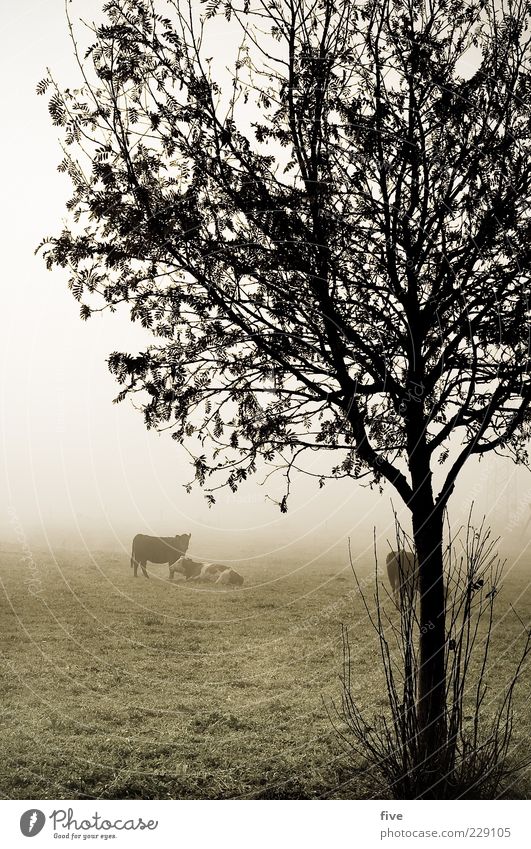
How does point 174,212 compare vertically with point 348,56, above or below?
below

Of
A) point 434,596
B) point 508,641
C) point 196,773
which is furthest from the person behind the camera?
point 508,641

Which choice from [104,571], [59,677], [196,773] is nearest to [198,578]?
[104,571]

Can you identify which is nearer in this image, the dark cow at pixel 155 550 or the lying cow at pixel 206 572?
the lying cow at pixel 206 572

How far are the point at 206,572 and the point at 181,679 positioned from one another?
5089mm

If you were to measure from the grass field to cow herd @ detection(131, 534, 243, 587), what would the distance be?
0.26 metres

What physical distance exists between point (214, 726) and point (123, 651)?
294cm

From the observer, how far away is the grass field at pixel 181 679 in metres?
4.67

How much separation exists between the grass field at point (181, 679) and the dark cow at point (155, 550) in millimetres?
266

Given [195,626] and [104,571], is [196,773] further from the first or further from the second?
[104,571]

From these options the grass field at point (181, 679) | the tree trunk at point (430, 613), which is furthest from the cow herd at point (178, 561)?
the tree trunk at point (430, 613)

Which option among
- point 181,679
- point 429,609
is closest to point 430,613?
point 429,609

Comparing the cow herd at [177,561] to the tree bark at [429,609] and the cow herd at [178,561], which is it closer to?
the cow herd at [178,561]

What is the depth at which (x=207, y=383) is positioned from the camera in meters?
4.86

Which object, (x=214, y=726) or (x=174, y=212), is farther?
(x=214, y=726)
